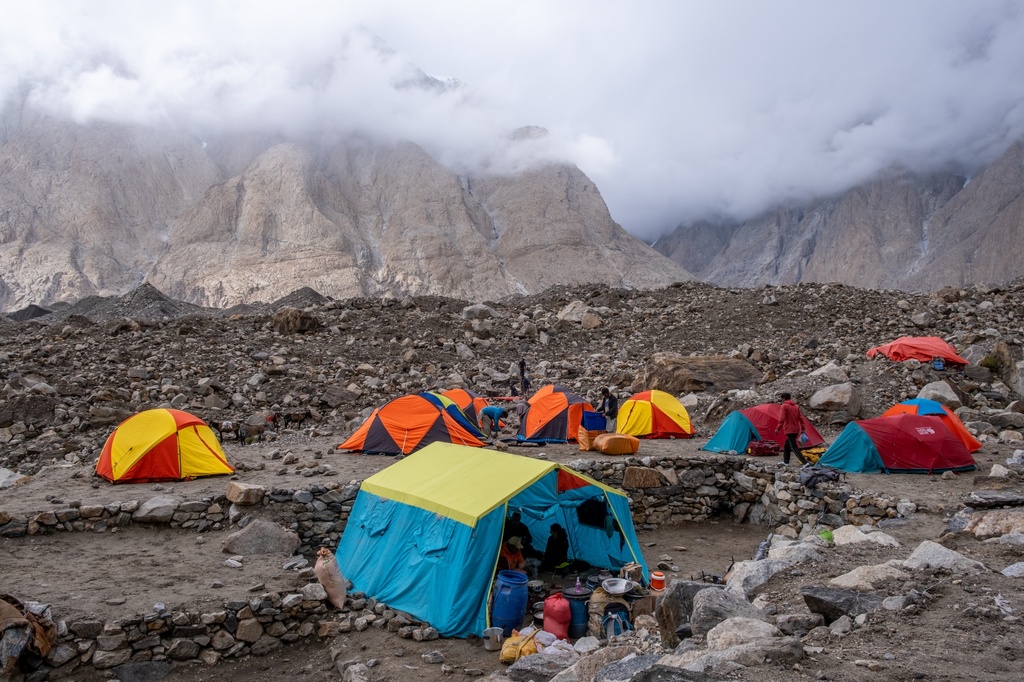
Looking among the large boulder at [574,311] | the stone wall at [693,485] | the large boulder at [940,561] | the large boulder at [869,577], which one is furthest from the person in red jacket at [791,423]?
the large boulder at [574,311]

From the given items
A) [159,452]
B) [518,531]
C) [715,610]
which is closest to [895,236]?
[518,531]

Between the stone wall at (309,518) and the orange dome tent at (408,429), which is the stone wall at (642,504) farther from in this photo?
the orange dome tent at (408,429)

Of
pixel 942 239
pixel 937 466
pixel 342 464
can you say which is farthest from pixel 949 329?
pixel 942 239

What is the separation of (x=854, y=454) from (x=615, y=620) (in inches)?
306

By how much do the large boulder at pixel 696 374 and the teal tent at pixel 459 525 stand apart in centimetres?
1082

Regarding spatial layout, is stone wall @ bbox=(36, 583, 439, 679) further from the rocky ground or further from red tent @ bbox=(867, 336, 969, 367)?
red tent @ bbox=(867, 336, 969, 367)

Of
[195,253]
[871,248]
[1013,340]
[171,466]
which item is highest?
[871,248]

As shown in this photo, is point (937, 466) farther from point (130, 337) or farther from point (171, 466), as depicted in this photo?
point (130, 337)

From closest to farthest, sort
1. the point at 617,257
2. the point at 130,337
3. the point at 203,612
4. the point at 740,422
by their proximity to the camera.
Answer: the point at 203,612, the point at 740,422, the point at 130,337, the point at 617,257

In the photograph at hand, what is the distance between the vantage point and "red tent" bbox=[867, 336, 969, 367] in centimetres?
1856

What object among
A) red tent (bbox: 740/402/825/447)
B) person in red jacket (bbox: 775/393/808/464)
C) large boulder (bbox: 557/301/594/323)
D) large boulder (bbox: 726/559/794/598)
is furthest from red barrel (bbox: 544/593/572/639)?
large boulder (bbox: 557/301/594/323)

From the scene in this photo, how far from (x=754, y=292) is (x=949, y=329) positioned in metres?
8.07

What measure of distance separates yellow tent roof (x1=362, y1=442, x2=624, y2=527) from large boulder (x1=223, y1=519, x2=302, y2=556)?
1578mm

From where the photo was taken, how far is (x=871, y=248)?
287 feet
